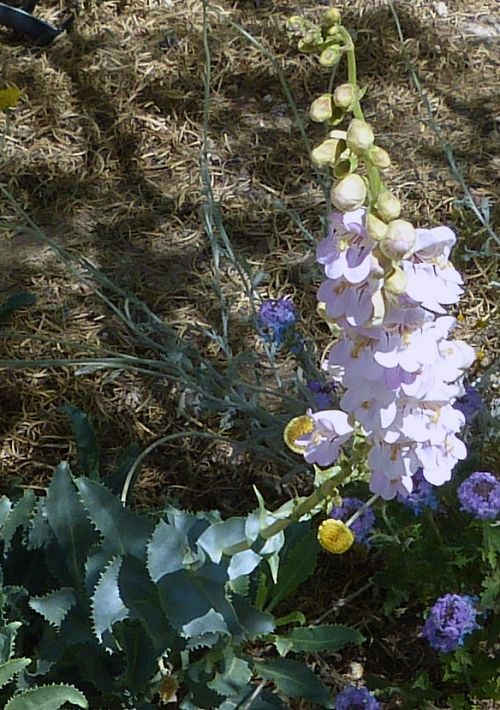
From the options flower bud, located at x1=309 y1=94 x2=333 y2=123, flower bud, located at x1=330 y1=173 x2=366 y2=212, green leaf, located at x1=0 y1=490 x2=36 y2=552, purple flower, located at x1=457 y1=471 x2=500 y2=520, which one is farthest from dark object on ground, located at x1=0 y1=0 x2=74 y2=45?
flower bud, located at x1=330 y1=173 x2=366 y2=212

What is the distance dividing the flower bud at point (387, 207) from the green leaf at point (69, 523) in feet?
2.69

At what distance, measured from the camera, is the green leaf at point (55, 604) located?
5.40ft

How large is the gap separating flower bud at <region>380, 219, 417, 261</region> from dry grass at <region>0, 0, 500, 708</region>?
1.25 metres

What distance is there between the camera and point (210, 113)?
318 cm

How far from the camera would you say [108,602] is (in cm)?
158

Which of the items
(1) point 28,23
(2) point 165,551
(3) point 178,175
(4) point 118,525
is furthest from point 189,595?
(1) point 28,23

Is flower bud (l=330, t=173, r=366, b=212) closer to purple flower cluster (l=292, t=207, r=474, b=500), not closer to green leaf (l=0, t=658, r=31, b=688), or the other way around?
purple flower cluster (l=292, t=207, r=474, b=500)

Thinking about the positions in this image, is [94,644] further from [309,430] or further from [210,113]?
[210,113]

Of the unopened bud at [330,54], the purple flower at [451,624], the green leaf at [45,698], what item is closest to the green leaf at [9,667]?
the green leaf at [45,698]

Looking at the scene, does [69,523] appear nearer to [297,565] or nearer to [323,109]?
[297,565]

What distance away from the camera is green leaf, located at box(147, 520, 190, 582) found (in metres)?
1.51

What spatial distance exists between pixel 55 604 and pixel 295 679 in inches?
15.5

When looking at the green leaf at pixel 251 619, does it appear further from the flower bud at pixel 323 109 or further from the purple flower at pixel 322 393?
the flower bud at pixel 323 109

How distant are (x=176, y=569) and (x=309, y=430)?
0.91ft
